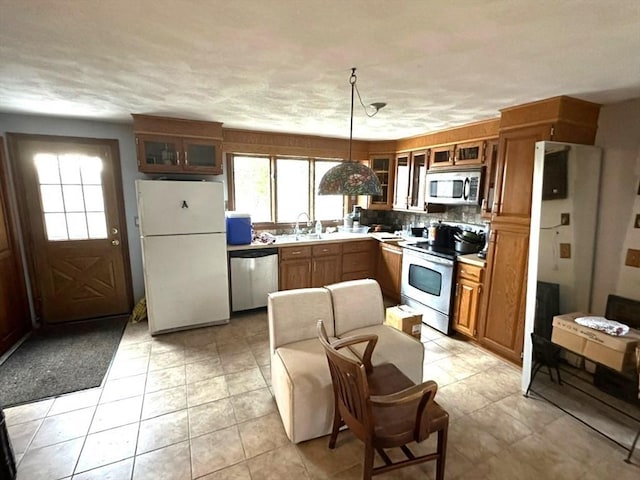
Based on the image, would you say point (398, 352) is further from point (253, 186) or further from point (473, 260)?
point (253, 186)

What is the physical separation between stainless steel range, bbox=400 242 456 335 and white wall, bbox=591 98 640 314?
1226 millimetres

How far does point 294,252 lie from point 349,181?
219 cm

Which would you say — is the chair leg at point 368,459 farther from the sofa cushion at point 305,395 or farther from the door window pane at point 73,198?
the door window pane at point 73,198

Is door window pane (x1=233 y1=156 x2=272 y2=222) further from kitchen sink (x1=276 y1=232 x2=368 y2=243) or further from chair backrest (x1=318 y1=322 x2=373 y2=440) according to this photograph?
chair backrest (x1=318 y1=322 x2=373 y2=440)

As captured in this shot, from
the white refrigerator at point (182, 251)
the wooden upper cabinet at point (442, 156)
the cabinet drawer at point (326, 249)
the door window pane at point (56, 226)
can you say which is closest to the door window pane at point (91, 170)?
the door window pane at point (56, 226)

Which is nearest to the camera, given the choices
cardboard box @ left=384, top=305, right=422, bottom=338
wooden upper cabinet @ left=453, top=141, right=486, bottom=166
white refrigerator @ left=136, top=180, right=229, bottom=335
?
cardboard box @ left=384, top=305, right=422, bottom=338

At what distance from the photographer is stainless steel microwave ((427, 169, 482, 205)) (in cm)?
336

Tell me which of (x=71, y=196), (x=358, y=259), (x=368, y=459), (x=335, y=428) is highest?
(x=71, y=196)

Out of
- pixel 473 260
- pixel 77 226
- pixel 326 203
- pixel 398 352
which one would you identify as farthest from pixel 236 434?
pixel 326 203

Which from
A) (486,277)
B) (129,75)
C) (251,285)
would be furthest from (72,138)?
(486,277)

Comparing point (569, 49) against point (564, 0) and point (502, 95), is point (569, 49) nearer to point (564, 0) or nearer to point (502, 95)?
point (564, 0)

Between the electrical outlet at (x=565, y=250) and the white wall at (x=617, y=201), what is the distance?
14.6 inches

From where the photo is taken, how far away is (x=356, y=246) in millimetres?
4531

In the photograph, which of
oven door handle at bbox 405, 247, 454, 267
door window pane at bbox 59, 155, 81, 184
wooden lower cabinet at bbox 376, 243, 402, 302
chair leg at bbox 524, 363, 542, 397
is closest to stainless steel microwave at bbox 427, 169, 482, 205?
oven door handle at bbox 405, 247, 454, 267
